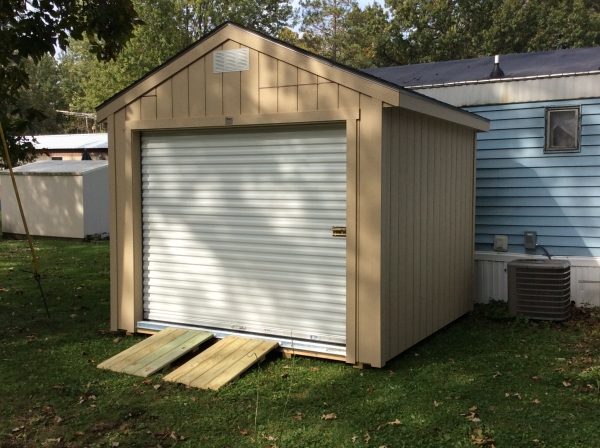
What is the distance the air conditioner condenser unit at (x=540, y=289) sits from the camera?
23.5ft

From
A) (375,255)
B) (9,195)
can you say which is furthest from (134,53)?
(375,255)

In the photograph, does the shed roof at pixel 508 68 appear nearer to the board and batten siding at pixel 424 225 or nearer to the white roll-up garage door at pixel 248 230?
the board and batten siding at pixel 424 225

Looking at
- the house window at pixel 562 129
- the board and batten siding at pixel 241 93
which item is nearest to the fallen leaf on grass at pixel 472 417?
the board and batten siding at pixel 241 93

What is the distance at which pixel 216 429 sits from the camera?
13.8ft

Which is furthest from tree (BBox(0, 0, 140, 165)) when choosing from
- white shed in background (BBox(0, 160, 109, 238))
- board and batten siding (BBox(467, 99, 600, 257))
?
white shed in background (BBox(0, 160, 109, 238))

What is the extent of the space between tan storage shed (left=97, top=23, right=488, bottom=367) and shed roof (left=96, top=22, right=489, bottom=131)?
0.5 inches

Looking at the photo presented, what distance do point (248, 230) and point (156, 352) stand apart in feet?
Result: 4.88

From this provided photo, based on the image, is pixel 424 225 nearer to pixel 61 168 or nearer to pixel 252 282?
pixel 252 282

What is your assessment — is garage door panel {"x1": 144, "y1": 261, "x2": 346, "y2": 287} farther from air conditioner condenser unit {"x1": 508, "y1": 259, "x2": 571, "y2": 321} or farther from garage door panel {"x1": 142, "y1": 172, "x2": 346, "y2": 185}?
air conditioner condenser unit {"x1": 508, "y1": 259, "x2": 571, "y2": 321}

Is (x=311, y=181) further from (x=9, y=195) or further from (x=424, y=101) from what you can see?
(x=9, y=195)

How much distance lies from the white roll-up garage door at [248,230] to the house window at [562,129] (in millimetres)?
3721

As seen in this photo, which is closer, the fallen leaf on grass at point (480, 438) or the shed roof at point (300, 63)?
the fallen leaf on grass at point (480, 438)

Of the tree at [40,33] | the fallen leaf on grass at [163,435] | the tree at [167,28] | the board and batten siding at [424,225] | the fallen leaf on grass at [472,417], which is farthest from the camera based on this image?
the tree at [167,28]

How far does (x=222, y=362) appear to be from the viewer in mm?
5418
